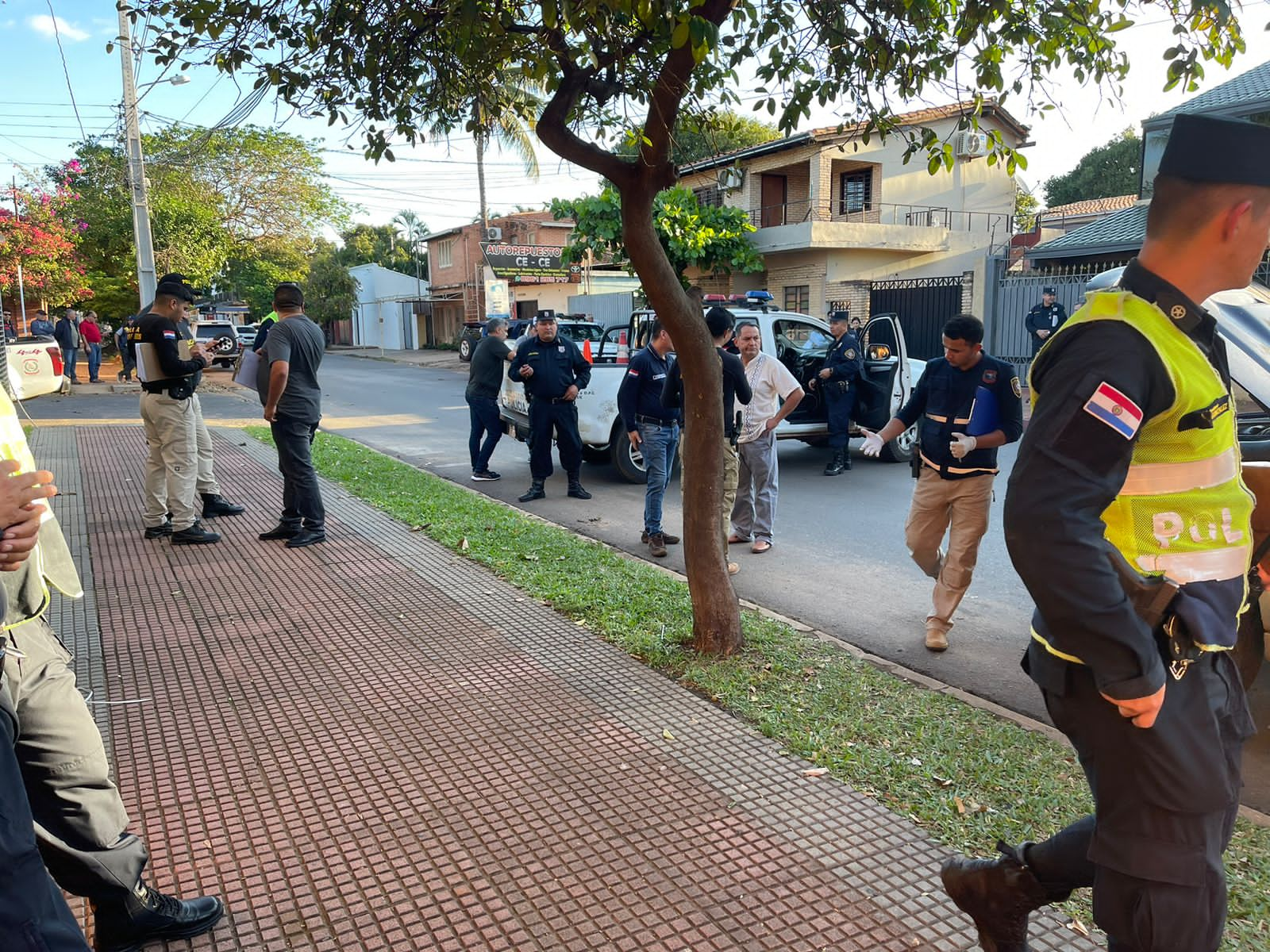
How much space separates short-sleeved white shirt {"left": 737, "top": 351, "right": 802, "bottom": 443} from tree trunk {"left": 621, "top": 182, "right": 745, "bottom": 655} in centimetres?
228

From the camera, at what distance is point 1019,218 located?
107ft

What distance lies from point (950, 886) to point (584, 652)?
265 centimetres

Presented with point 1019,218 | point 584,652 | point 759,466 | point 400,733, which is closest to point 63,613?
point 400,733

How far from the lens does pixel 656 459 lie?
286 inches

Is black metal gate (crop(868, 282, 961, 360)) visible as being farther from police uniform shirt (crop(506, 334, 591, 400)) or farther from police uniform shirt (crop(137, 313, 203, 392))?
police uniform shirt (crop(137, 313, 203, 392))

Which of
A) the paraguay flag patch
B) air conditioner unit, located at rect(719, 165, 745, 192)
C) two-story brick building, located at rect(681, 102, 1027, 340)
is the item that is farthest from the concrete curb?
two-story brick building, located at rect(681, 102, 1027, 340)

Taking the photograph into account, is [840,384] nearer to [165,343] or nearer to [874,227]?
[165,343]

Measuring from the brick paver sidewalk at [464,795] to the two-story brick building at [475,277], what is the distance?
31438 millimetres

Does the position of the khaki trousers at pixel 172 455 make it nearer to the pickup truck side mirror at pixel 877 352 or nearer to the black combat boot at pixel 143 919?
the black combat boot at pixel 143 919

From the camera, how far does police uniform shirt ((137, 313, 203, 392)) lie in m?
6.66

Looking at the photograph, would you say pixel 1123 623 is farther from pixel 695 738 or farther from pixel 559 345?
pixel 559 345

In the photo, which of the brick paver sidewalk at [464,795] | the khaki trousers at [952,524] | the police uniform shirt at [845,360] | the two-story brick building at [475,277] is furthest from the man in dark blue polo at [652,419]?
the two-story brick building at [475,277]

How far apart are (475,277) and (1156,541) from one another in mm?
41177

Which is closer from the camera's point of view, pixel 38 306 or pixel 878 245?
pixel 878 245
